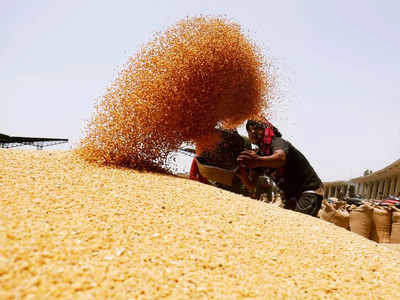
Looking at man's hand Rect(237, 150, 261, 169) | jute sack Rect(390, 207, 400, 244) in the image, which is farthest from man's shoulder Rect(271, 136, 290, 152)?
jute sack Rect(390, 207, 400, 244)

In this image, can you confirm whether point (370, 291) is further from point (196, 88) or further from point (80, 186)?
point (196, 88)

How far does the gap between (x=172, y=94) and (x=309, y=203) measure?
1663 millimetres

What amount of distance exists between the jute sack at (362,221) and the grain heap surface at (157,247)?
8.62ft

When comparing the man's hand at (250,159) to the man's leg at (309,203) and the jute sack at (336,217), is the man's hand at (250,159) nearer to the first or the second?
the man's leg at (309,203)

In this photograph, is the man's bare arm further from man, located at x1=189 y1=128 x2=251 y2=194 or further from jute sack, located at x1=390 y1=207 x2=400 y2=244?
jute sack, located at x1=390 y1=207 x2=400 y2=244

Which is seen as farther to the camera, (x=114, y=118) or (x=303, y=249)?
(x=114, y=118)

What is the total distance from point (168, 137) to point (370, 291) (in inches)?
73.7

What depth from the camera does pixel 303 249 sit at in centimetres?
167

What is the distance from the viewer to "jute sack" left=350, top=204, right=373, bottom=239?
4.43 m

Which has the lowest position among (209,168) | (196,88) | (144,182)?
(144,182)

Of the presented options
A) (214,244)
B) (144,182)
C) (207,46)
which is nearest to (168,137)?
(144,182)

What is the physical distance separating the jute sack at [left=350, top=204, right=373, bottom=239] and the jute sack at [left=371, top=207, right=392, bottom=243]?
0.09 metres

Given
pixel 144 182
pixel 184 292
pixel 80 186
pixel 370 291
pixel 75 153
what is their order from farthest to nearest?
pixel 75 153, pixel 144 182, pixel 80 186, pixel 370 291, pixel 184 292

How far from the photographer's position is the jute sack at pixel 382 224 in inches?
173
